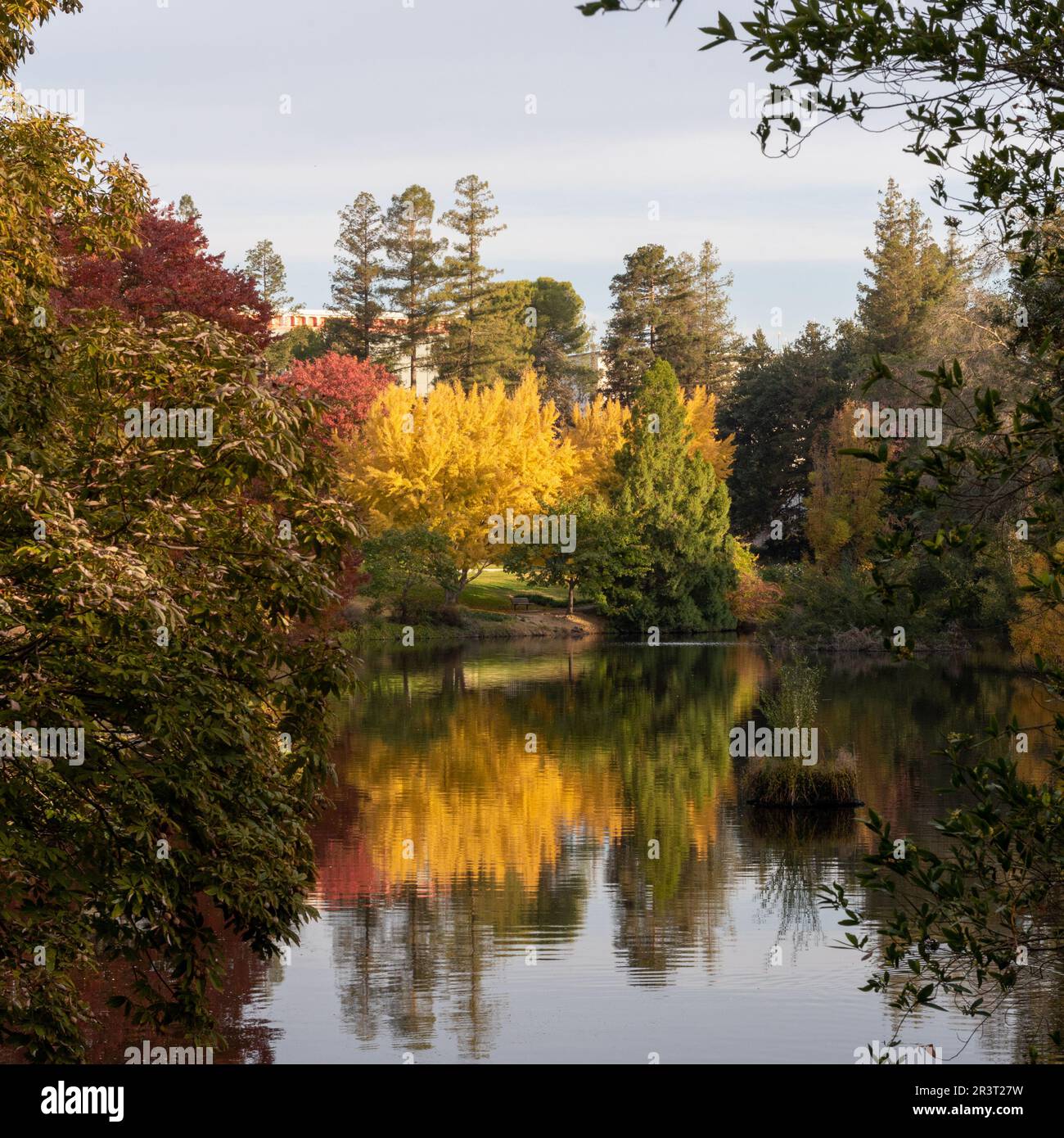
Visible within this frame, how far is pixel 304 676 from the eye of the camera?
8.34 metres

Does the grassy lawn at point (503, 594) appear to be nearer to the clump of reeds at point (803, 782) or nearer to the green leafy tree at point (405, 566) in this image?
the green leafy tree at point (405, 566)

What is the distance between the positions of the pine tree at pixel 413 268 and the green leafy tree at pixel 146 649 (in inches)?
A: 2768

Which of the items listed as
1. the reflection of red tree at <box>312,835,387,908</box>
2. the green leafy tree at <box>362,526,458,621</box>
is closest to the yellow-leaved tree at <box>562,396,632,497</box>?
the green leafy tree at <box>362,526,458,621</box>

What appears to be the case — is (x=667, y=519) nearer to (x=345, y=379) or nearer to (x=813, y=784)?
(x=345, y=379)

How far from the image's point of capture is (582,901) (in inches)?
598

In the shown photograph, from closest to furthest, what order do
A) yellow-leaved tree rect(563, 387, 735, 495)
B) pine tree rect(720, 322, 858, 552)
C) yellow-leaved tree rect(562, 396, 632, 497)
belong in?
1. yellow-leaved tree rect(562, 396, 632, 497)
2. yellow-leaved tree rect(563, 387, 735, 495)
3. pine tree rect(720, 322, 858, 552)

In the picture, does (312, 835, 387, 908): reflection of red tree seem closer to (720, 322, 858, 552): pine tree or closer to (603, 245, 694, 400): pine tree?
(720, 322, 858, 552): pine tree

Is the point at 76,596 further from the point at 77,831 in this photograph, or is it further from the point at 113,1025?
the point at 113,1025

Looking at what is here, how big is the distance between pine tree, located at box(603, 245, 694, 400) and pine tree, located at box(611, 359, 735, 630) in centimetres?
2187

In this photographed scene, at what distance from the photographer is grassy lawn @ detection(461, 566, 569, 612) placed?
2245 inches

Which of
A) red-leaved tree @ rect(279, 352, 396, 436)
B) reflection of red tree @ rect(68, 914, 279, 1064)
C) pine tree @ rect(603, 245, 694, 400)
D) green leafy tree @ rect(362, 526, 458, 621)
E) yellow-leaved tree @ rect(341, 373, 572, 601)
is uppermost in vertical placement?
pine tree @ rect(603, 245, 694, 400)

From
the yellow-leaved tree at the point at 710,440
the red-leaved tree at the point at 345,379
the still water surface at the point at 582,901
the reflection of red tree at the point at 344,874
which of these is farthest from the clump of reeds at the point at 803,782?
the yellow-leaved tree at the point at 710,440
